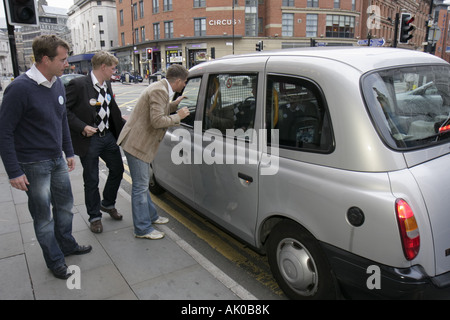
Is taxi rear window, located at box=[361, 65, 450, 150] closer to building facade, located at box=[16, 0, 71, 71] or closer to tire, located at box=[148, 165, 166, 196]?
tire, located at box=[148, 165, 166, 196]

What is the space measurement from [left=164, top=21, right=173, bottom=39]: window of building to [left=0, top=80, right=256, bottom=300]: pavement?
53361 millimetres

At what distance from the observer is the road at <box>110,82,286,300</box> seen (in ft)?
9.75

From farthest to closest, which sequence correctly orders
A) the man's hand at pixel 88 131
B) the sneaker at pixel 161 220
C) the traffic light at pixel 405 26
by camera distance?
1. the traffic light at pixel 405 26
2. the sneaker at pixel 161 220
3. the man's hand at pixel 88 131

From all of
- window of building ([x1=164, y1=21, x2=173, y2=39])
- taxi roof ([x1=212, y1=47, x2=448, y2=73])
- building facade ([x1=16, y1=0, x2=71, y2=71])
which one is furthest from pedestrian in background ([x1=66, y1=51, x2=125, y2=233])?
building facade ([x1=16, y1=0, x2=71, y2=71])

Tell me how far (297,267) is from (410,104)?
56.3 inches

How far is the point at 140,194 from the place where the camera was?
12.2ft

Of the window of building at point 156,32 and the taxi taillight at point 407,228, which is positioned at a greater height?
the window of building at point 156,32

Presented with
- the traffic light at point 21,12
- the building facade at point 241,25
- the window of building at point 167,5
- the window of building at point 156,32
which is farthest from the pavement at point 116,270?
the window of building at point 156,32

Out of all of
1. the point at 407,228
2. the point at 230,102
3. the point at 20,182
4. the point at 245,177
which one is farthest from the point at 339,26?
the point at 20,182

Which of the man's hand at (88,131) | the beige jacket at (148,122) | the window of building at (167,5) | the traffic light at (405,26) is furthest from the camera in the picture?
the window of building at (167,5)

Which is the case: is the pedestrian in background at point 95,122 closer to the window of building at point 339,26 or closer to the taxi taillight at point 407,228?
the taxi taillight at point 407,228

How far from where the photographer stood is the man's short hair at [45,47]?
8.64ft

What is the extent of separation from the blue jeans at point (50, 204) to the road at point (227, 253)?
4.24 feet

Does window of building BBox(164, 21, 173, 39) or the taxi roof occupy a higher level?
window of building BBox(164, 21, 173, 39)
